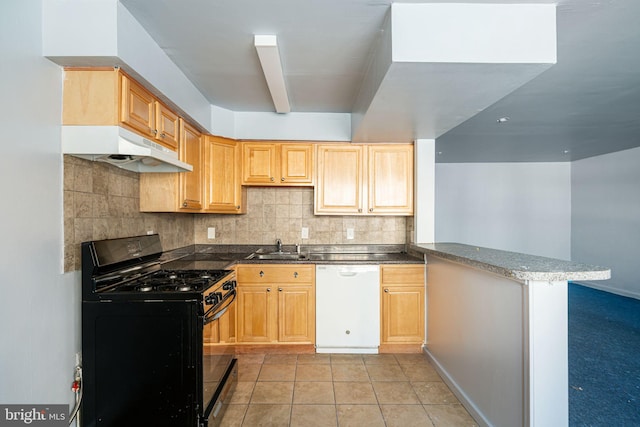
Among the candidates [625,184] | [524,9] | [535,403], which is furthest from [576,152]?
[535,403]

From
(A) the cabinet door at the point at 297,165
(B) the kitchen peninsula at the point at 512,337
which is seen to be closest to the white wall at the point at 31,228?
(A) the cabinet door at the point at 297,165

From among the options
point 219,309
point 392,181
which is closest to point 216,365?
point 219,309

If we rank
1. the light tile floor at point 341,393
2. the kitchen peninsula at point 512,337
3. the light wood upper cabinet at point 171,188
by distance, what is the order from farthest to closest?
the light wood upper cabinet at point 171,188, the light tile floor at point 341,393, the kitchen peninsula at point 512,337

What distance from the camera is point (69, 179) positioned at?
1.62 meters

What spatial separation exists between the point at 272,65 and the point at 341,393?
2.45 meters

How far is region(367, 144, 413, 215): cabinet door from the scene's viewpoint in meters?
3.06

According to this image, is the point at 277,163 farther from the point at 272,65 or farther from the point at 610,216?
the point at 610,216

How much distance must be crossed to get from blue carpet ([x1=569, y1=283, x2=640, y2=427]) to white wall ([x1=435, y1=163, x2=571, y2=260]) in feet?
5.57

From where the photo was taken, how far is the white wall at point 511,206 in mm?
5832

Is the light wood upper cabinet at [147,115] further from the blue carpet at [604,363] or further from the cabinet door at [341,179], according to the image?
the blue carpet at [604,363]

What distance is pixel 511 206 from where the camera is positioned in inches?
232

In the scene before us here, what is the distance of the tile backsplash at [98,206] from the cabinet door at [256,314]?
103cm

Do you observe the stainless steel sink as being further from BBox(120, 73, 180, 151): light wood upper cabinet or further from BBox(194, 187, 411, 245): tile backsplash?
BBox(120, 73, 180, 151): light wood upper cabinet

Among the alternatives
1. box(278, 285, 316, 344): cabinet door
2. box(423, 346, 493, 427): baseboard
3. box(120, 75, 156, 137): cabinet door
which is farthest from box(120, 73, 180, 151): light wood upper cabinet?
box(423, 346, 493, 427): baseboard
